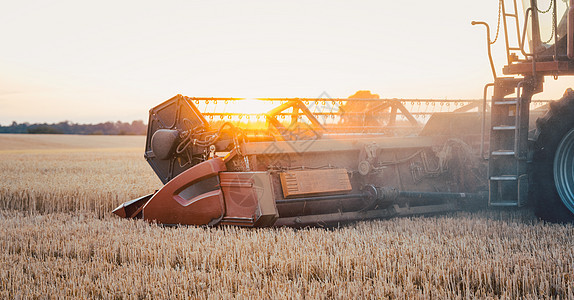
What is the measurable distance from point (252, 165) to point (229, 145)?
0.54 m

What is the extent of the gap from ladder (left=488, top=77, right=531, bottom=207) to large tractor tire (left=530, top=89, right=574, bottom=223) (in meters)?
0.13

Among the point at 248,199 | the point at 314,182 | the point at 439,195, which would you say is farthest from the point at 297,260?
the point at 439,195

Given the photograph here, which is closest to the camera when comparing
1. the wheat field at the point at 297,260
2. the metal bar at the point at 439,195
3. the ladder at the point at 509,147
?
the wheat field at the point at 297,260

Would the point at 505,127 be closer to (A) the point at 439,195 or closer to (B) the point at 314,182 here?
(A) the point at 439,195

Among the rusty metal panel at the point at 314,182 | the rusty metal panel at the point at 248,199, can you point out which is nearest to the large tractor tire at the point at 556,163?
the rusty metal panel at the point at 314,182

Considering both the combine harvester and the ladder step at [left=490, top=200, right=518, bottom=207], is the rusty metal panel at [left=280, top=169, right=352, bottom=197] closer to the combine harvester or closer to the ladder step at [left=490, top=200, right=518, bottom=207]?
the combine harvester

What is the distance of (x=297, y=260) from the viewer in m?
3.88

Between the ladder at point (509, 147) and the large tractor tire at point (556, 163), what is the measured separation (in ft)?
0.44

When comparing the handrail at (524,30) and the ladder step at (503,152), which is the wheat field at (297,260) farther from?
the handrail at (524,30)

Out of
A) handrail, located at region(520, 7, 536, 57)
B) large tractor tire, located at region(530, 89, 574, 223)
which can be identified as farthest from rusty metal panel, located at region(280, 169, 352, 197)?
handrail, located at region(520, 7, 536, 57)

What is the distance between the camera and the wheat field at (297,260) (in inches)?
129

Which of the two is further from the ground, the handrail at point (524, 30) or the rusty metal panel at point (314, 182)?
the handrail at point (524, 30)

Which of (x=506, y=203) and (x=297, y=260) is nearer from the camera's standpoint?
(x=297, y=260)

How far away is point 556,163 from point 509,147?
0.43 m
